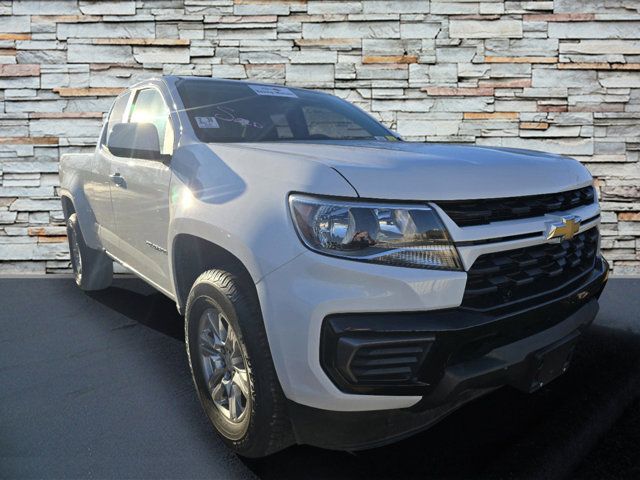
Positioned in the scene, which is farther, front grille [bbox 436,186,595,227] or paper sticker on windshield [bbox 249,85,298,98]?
paper sticker on windshield [bbox 249,85,298,98]

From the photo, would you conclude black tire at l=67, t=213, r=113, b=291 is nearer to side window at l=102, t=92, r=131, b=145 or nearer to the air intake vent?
side window at l=102, t=92, r=131, b=145

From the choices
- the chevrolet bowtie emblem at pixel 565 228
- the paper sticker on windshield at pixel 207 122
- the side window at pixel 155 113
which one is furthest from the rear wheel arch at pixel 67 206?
the chevrolet bowtie emblem at pixel 565 228

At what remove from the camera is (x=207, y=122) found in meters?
2.73

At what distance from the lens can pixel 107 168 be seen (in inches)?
140

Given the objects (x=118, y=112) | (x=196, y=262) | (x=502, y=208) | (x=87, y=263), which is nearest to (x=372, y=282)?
(x=502, y=208)

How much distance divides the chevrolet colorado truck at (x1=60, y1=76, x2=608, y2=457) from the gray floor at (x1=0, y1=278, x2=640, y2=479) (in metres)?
0.26

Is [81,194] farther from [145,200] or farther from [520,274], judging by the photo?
[520,274]

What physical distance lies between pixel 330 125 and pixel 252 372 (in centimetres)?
191

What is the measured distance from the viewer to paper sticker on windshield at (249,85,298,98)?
3.20m

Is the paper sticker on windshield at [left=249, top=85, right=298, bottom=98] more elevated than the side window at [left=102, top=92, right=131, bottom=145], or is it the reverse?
the paper sticker on windshield at [left=249, top=85, right=298, bottom=98]

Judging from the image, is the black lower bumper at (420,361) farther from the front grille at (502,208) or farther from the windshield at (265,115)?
the windshield at (265,115)

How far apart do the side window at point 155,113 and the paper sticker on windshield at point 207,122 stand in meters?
0.16

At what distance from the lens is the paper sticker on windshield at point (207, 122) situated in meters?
2.70

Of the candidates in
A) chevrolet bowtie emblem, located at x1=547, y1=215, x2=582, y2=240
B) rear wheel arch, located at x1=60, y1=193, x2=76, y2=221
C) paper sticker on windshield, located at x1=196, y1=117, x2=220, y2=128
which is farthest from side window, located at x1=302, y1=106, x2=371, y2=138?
rear wheel arch, located at x1=60, y1=193, x2=76, y2=221
